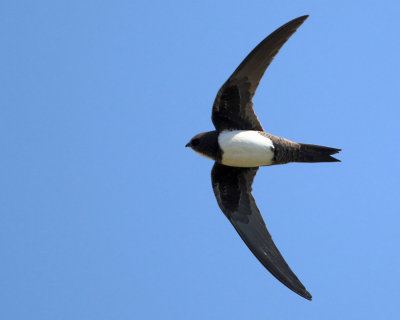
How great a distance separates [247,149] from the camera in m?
8.75

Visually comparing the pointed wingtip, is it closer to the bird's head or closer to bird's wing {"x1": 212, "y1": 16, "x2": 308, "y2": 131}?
the bird's head

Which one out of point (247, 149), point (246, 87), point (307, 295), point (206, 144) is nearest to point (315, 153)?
point (247, 149)

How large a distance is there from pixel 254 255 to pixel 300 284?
0.68 metres

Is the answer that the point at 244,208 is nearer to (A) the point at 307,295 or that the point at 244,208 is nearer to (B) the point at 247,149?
(B) the point at 247,149

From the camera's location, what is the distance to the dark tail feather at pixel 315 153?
28.1 ft

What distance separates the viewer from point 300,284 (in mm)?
8344

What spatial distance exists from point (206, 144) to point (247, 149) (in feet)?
1.64

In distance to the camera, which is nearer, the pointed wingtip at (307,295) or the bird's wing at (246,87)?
→ the pointed wingtip at (307,295)

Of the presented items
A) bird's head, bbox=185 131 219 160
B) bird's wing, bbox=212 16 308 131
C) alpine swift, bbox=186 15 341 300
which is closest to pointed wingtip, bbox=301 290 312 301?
alpine swift, bbox=186 15 341 300

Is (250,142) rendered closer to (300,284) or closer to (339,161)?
(339,161)

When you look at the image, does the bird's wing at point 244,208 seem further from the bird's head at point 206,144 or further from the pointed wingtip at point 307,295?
the pointed wingtip at point 307,295

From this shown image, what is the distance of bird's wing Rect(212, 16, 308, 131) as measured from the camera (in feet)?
27.2

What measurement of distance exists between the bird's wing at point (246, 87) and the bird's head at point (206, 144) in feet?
0.51

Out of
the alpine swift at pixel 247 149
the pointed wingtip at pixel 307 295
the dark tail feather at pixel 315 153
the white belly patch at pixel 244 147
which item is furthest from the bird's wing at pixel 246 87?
the pointed wingtip at pixel 307 295
